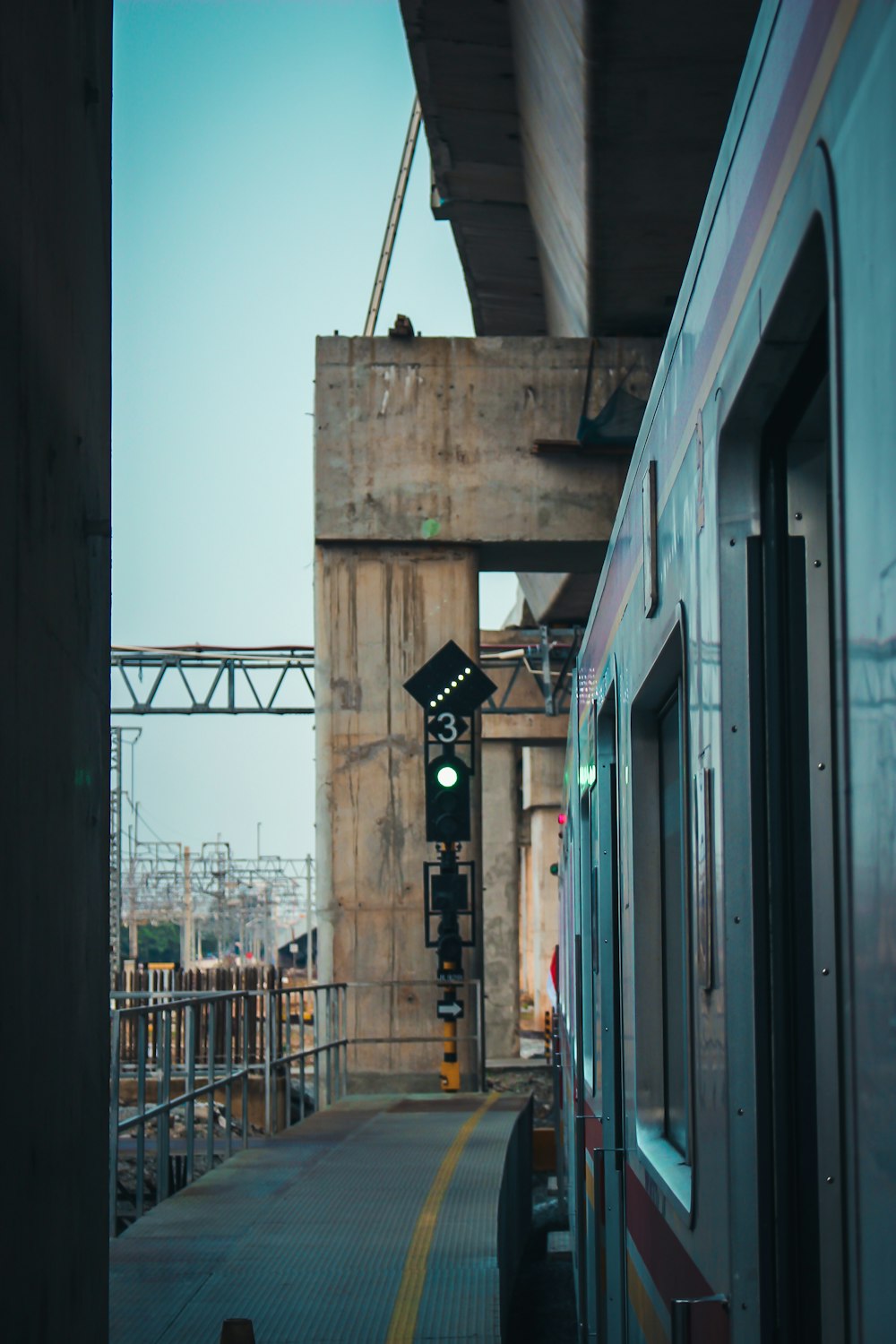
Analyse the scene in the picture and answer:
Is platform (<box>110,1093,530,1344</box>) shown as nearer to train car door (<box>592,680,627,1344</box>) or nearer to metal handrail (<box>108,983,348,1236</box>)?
metal handrail (<box>108,983,348,1236</box>)

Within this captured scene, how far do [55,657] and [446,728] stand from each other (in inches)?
558

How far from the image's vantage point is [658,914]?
437 cm

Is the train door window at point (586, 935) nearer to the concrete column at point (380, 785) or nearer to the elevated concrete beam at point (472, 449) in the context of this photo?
the concrete column at point (380, 785)

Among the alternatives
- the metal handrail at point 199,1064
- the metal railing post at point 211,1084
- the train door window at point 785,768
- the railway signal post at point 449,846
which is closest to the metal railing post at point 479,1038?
the railway signal post at point 449,846

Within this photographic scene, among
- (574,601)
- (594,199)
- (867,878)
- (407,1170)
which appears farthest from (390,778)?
(867,878)

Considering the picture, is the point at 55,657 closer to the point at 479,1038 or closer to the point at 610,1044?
the point at 610,1044

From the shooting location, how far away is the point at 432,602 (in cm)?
1892

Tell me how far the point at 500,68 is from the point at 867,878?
53.0 ft

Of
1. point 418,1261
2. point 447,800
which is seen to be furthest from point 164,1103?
point 447,800

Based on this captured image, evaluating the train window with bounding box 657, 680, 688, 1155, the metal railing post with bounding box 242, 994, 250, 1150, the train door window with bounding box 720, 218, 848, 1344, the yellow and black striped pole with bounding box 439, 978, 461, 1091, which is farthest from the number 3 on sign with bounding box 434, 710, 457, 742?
the train door window with bounding box 720, 218, 848, 1344

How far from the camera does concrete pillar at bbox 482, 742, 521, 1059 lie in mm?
38938

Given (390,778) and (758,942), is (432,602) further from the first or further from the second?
(758,942)

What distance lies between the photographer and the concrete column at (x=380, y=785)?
1830 cm

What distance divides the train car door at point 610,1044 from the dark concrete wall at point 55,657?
142 centimetres
